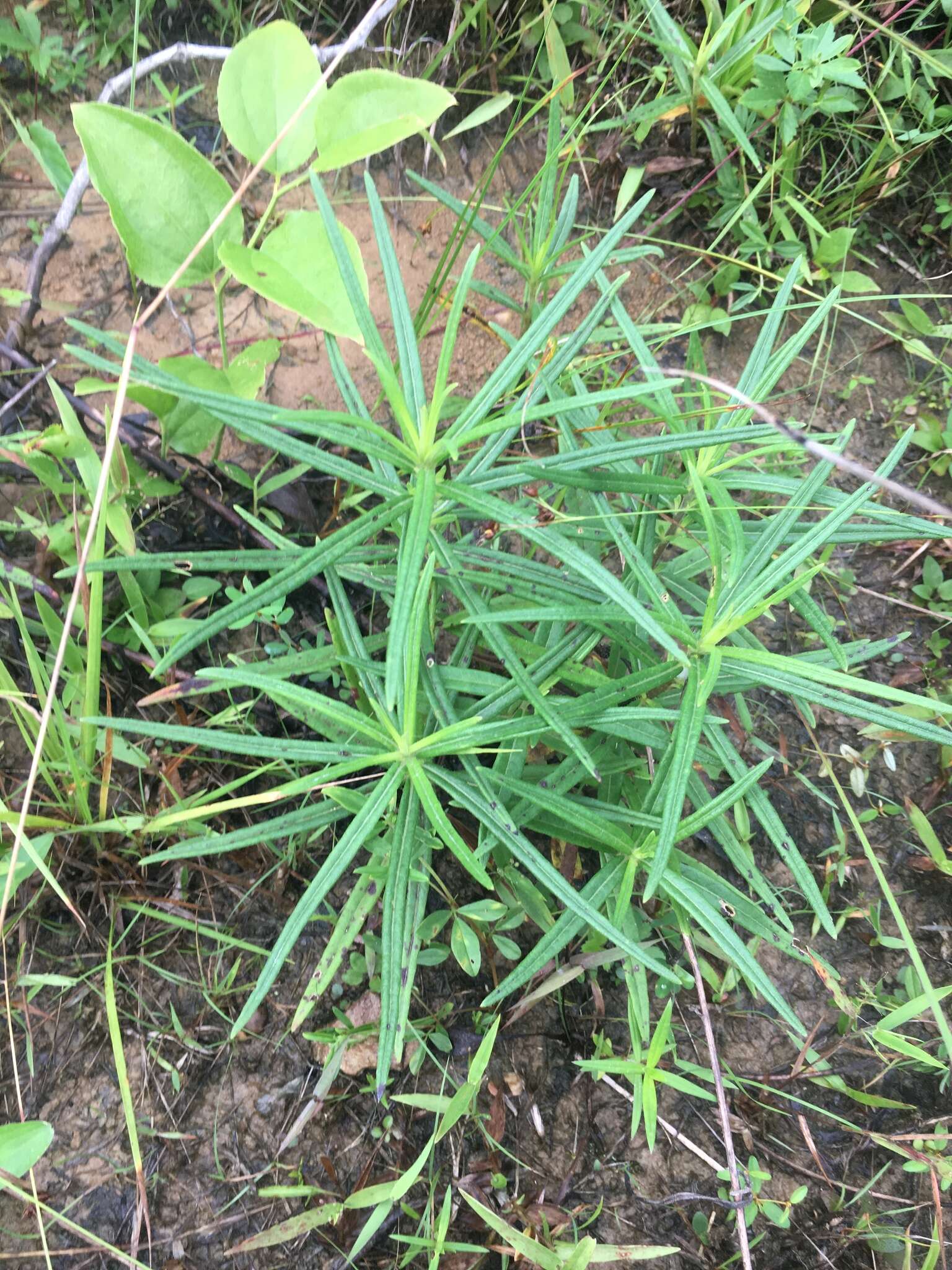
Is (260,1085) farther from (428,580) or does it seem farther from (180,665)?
(428,580)

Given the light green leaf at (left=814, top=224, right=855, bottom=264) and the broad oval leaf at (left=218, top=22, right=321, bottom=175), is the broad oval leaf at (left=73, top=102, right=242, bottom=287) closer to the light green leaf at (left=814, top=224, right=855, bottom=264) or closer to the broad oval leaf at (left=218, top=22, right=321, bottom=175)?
the broad oval leaf at (left=218, top=22, right=321, bottom=175)

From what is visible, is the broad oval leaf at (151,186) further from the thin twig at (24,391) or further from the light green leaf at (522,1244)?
the light green leaf at (522,1244)

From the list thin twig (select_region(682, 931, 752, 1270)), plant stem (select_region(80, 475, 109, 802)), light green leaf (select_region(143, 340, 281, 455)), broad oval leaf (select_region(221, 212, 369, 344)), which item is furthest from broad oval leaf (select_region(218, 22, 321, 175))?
thin twig (select_region(682, 931, 752, 1270))

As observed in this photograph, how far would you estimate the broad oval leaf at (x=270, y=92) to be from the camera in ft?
4.65

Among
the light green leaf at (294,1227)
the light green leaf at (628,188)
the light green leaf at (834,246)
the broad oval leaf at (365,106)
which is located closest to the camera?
the broad oval leaf at (365,106)

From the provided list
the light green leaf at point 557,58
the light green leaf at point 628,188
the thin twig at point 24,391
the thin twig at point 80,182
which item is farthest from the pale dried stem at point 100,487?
the light green leaf at point 628,188

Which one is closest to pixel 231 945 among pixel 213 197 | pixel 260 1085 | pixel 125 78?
pixel 260 1085

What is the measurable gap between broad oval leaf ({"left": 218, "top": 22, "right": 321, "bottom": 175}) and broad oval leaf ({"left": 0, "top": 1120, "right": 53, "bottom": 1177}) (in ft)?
5.75

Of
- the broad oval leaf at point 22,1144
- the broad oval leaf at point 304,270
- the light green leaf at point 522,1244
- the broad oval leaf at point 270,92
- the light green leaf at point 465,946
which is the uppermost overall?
the broad oval leaf at point 270,92

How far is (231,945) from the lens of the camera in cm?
→ 169

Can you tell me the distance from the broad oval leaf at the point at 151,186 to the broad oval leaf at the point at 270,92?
99mm

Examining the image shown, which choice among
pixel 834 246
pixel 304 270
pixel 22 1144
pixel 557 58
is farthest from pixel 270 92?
pixel 22 1144

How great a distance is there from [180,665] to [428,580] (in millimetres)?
887

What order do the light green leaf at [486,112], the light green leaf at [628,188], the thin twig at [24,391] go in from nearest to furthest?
the thin twig at [24,391], the light green leaf at [486,112], the light green leaf at [628,188]
